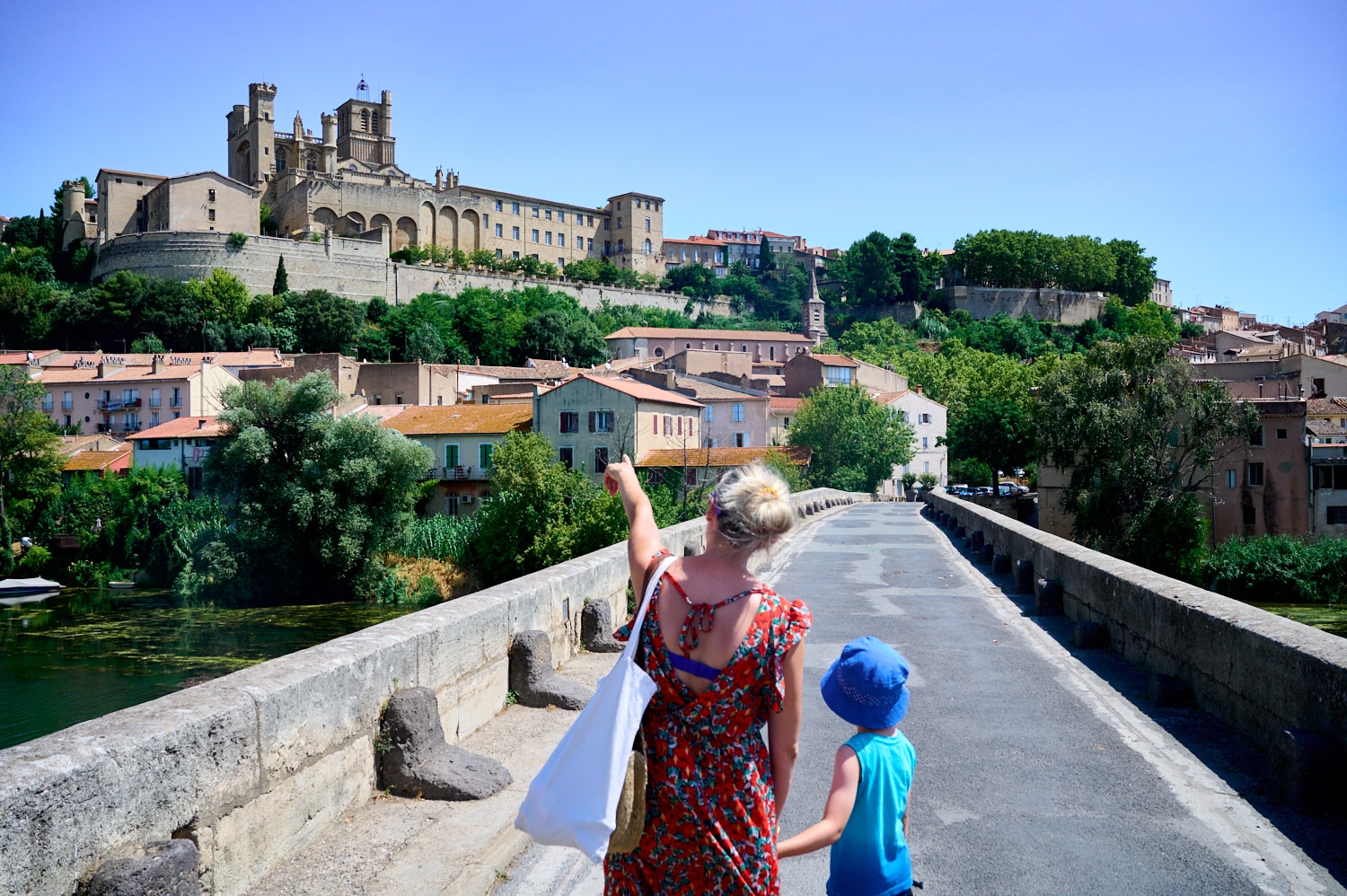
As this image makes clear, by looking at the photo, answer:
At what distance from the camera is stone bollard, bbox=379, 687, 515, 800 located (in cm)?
508

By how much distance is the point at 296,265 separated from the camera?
100m

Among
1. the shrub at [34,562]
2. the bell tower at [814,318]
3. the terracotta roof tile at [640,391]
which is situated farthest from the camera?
the bell tower at [814,318]

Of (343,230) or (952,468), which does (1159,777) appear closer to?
(952,468)

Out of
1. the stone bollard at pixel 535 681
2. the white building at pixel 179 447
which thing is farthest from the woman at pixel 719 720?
the white building at pixel 179 447

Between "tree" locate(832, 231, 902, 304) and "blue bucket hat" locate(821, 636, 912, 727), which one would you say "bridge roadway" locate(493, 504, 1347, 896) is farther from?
"tree" locate(832, 231, 902, 304)

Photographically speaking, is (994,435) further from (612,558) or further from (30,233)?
(30,233)

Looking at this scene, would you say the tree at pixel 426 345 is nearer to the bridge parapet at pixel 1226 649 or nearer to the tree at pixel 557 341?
the tree at pixel 557 341

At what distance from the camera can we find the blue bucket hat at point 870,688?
10.2ft

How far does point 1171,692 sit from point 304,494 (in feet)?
127

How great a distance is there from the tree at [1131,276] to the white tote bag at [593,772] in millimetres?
154860

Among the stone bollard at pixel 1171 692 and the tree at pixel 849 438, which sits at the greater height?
the tree at pixel 849 438

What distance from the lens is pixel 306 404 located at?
4331 cm

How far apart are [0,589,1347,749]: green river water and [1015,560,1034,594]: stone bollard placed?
63.7 feet

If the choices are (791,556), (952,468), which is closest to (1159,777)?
(791,556)
